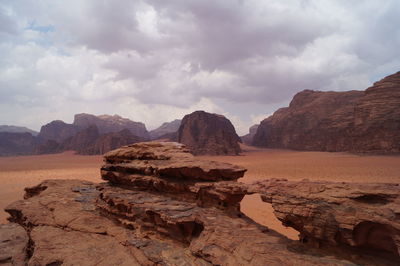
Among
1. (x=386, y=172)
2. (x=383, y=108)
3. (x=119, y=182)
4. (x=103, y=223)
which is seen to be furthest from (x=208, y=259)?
(x=383, y=108)

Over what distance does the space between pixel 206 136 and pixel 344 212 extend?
41756mm

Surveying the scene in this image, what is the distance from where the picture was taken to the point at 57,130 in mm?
88938

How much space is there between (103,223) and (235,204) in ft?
11.9

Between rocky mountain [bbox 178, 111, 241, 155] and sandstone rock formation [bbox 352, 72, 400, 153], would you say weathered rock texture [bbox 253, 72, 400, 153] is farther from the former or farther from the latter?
rocky mountain [bbox 178, 111, 241, 155]

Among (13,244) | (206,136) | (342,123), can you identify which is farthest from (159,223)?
(342,123)

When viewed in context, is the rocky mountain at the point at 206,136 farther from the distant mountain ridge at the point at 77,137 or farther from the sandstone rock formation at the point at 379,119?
the sandstone rock formation at the point at 379,119

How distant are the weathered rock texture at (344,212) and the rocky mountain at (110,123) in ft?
303

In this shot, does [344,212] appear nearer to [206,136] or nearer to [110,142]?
[206,136]

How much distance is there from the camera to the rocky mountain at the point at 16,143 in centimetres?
7438

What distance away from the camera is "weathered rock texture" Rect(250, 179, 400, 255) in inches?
119

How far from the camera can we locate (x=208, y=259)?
4.00 metres

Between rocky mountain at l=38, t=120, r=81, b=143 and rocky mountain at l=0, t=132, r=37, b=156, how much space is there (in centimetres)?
516

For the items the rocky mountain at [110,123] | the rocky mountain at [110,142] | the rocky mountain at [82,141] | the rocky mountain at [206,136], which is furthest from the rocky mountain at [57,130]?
the rocky mountain at [206,136]

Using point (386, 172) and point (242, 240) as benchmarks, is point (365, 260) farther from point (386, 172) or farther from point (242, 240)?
point (386, 172)
